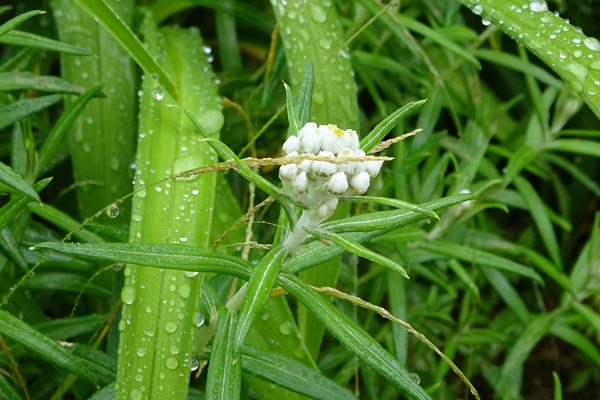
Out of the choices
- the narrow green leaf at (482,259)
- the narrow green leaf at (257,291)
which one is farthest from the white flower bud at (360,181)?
the narrow green leaf at (482,259)

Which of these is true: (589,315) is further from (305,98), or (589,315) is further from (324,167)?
(324,167)

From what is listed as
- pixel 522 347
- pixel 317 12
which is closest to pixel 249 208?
pixel 317 12

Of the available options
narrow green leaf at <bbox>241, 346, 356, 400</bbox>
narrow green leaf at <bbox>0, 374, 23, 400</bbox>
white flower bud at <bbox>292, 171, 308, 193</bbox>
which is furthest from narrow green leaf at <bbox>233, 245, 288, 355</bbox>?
narrow green leaf at <bbox>0, 374, 23, 400</bbox>

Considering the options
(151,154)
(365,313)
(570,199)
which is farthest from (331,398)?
(570,199)

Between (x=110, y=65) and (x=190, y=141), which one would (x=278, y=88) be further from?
(x=190, y=141)

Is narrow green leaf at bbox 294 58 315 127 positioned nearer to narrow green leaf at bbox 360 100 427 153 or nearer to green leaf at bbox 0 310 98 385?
narrow green leaf at bbox 360 100 427 153

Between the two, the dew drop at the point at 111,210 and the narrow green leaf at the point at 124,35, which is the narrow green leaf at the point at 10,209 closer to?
the dew drop at the point at 111,210
